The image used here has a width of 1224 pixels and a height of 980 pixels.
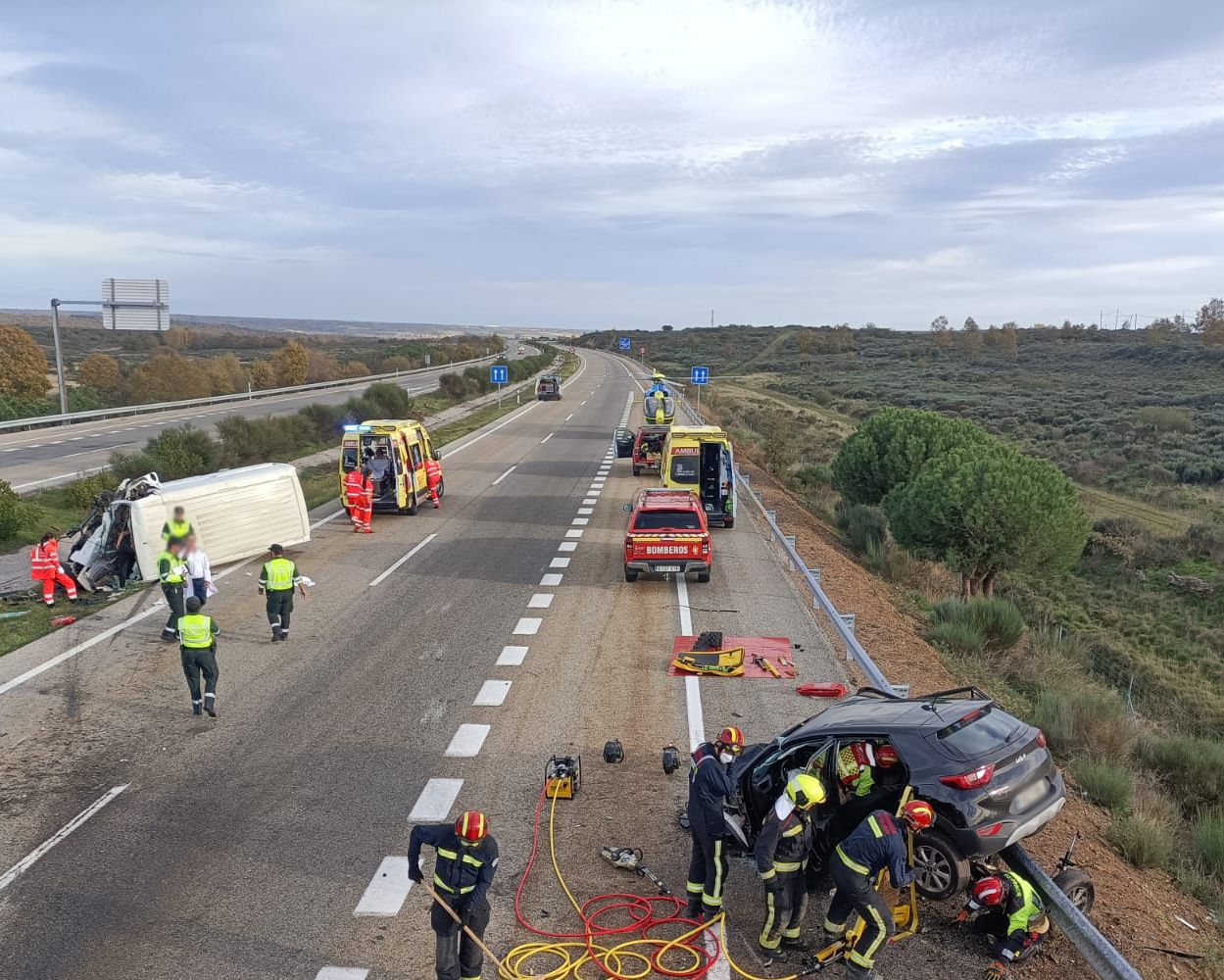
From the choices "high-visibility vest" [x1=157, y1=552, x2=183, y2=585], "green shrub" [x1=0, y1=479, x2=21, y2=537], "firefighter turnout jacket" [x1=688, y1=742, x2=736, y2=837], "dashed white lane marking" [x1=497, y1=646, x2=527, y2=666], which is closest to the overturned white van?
"green shrub" [x1=0, y1=479, x2=21, y2=537]

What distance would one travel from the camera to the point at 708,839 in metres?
6.66

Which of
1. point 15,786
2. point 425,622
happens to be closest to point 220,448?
point 425,622

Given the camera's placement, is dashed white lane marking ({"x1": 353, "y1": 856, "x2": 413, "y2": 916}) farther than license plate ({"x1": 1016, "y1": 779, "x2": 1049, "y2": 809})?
Yes

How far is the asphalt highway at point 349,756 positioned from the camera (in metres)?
6.66

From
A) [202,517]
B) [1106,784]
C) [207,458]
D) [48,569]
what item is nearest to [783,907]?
[1106,784]

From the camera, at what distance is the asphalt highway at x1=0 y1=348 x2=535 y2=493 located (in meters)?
29.4

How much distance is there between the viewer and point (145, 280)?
36.8 metres

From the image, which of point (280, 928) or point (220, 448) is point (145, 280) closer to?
point (220, 448)

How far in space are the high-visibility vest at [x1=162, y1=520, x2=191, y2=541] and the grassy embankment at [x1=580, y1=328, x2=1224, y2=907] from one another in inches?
479

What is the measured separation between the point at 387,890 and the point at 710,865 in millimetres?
2465

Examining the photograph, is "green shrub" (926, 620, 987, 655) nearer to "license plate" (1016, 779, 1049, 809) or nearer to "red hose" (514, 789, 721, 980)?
"license plate" (1016, 779, 1049, 809)

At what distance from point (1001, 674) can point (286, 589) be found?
1038 cm

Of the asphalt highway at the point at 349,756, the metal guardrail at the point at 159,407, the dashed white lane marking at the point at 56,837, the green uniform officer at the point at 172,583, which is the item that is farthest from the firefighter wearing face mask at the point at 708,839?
the metal guardrail at the point at 159,407

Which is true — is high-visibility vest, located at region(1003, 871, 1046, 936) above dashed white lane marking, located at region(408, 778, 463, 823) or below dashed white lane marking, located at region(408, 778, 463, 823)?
above
